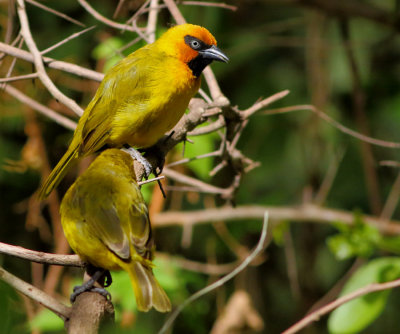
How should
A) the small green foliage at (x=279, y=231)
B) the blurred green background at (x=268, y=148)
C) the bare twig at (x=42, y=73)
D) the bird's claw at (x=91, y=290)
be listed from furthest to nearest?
the blurred green background at (x=268, y=148)
the small green foliage at (x=279, y=231)
the bare twig at (x=42, y=73)
the bird's claw at (x=91, y=290)

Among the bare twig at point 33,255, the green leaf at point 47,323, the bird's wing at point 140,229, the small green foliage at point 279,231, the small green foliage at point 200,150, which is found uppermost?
the bare twig at point 33,255

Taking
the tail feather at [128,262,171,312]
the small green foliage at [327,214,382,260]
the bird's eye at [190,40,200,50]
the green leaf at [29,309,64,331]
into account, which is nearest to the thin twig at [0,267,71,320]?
the tail feather at [128,262,171,312]

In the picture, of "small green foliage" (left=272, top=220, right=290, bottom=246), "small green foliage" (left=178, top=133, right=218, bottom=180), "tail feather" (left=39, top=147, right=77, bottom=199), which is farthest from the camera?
"small green foliage" (left=272, top=220, right=290, bottom=246)

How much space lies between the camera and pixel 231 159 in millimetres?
2701

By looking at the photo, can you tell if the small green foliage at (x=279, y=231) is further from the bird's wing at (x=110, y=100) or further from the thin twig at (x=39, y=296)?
the thin twig at (x=39, y=296)

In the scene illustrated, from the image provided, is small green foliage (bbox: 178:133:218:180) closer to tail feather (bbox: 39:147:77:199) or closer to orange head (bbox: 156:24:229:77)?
orange head (bbox: 156:24:229:77)

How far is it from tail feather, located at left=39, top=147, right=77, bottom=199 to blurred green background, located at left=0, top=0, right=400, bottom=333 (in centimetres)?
82

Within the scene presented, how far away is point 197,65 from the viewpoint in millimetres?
2982

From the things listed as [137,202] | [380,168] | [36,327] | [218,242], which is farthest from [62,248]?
[380,168]

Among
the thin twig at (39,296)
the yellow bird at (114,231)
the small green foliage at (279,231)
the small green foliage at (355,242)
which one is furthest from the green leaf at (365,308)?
the thin twig at (39,296)

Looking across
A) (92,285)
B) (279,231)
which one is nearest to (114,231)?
(92,285)

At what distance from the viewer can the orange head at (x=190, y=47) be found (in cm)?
298

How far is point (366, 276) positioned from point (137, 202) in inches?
60.1

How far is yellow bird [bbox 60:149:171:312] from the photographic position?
1.84m
